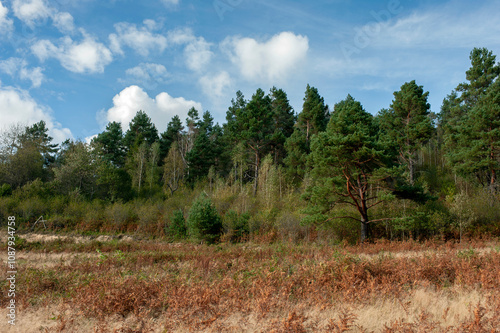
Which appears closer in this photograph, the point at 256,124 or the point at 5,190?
the point at 5,190

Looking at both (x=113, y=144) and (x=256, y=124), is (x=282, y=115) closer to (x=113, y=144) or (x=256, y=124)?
(x=256, y=124)

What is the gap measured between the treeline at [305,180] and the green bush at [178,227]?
0.09 metres

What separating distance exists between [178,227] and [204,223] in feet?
13.7

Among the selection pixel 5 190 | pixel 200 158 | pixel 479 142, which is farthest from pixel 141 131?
pixel 479 142

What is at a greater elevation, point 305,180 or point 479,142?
point 479,142

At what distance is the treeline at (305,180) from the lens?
17453 millimetres

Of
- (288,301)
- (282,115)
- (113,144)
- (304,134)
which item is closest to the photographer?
(288,301)

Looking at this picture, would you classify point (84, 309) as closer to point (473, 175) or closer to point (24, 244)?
point (24, 244)

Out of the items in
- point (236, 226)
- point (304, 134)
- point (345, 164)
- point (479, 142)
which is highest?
point (304, 134)

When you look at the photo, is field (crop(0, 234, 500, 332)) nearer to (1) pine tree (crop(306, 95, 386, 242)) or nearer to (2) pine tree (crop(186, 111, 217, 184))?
(1) pine tree (crop(306, 95, 386, 242))

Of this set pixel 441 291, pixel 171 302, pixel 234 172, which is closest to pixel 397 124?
pixel 234 172

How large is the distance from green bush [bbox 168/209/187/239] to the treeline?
0.31ft

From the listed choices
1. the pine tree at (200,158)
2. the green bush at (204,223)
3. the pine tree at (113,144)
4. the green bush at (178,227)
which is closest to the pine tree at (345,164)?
the green bush at (204,223)

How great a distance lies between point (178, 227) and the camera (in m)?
24.2
